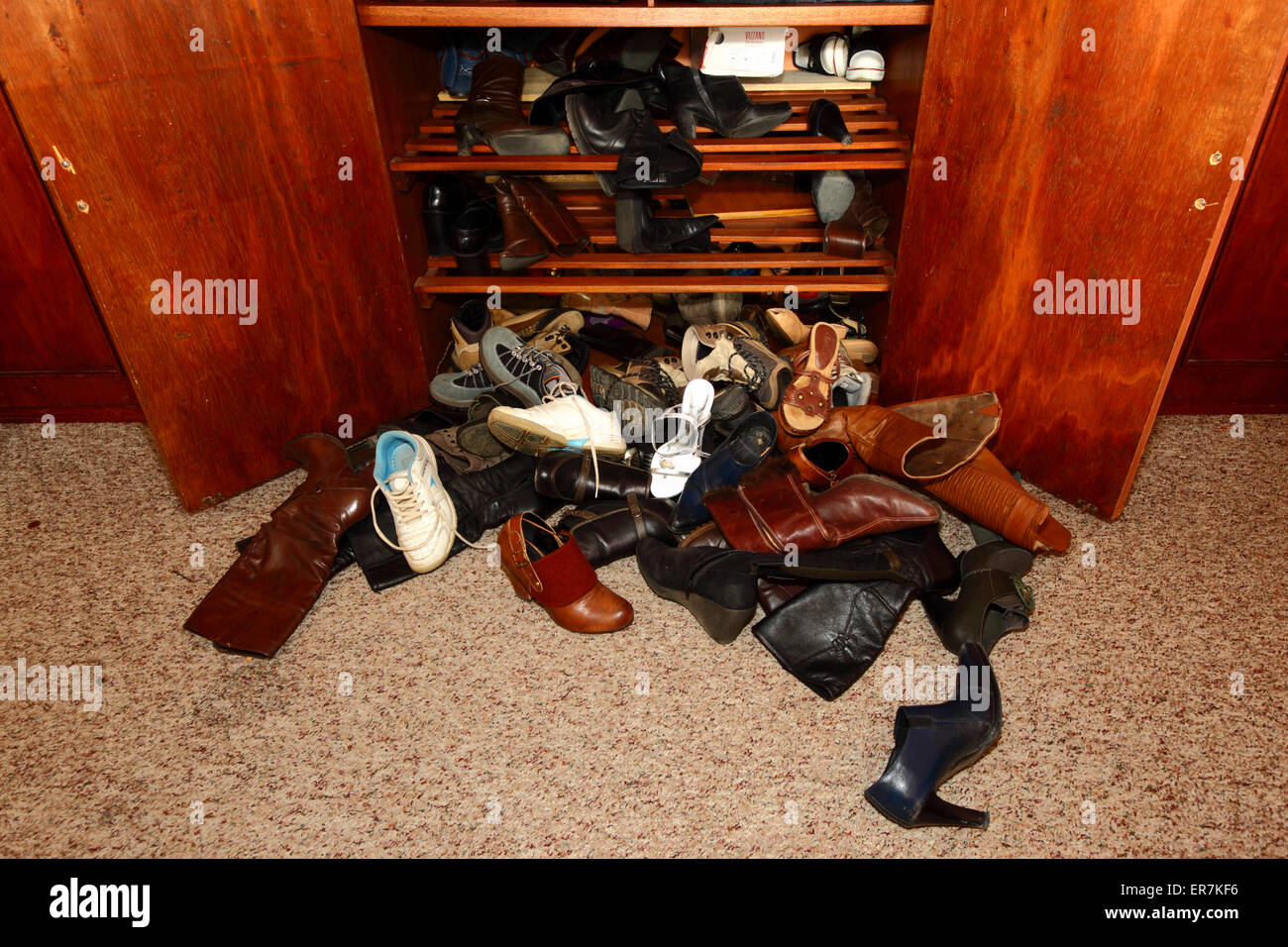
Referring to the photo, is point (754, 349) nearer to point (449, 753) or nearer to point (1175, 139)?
point (1175, 139)

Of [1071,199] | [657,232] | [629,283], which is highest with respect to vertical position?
[1071,199]

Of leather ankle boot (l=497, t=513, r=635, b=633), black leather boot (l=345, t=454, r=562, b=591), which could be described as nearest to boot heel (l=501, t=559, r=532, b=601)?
leather ankle boot (l=497, t=513, r=635, b=633)

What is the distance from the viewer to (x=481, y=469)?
2.16 metres

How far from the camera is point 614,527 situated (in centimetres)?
194

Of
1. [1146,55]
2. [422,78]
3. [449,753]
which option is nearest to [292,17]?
[422,78]

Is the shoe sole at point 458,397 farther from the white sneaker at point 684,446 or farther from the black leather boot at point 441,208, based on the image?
the white sneaker at point 684,446

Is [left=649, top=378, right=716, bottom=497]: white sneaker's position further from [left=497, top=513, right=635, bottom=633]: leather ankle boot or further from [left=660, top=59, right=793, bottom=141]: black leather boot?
[left=660, top=59, right=793, bottom=141]: black leather boot

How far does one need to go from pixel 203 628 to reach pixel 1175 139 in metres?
2.29

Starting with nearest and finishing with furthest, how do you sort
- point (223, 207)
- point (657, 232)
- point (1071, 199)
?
point (1071, 199) → point (223, 207) → point (657, 232)

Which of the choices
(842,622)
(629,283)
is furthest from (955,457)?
(629,283)

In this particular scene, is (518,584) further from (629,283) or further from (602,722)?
(629,283)

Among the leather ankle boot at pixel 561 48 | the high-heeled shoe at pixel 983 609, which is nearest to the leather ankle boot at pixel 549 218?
the leather ankle boot at pixel 561 48

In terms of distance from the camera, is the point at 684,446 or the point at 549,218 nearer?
the point at 684,446

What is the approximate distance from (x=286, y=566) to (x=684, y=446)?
1013mm
